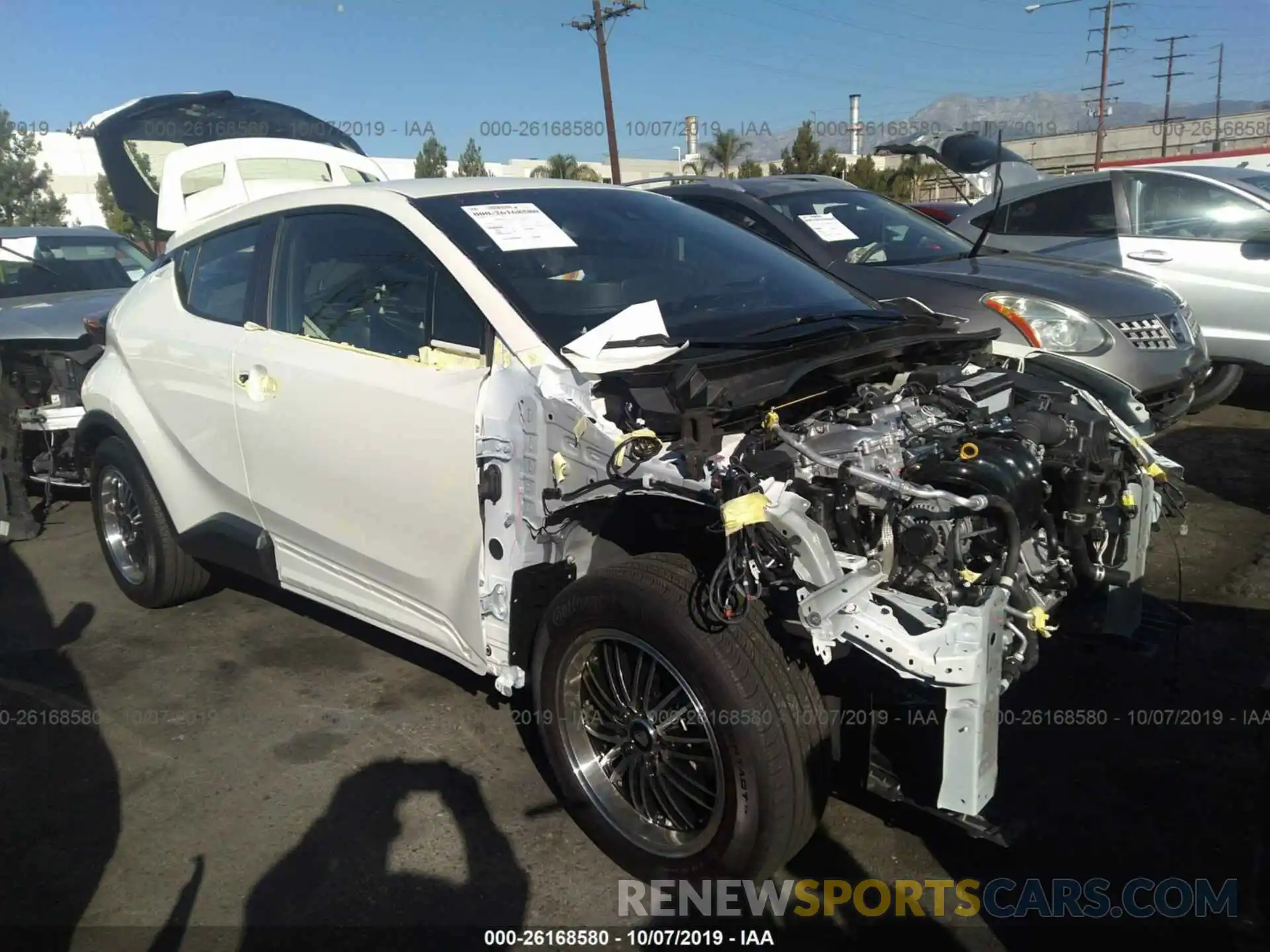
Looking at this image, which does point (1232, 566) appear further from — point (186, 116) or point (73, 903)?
point (186, 116)

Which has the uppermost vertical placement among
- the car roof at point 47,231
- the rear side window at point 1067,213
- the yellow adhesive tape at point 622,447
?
the car roof at point 47,231

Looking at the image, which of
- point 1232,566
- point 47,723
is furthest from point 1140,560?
point 47,723

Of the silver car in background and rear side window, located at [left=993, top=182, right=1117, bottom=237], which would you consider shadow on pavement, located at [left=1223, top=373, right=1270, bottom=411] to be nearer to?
the silver car in background

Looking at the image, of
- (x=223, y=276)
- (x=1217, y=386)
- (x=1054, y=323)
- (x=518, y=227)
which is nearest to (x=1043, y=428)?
(x=518, y=227)

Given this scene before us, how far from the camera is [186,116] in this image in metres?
7.69

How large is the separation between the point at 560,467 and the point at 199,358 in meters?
2.01

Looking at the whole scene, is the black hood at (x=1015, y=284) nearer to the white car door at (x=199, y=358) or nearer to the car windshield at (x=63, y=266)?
the white car door at (x=199, y=358)

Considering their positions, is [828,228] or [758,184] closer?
[828,228]

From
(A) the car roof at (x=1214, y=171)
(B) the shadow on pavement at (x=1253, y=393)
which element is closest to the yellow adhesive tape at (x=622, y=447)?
(A) the car roof at (x=1214, y=171)

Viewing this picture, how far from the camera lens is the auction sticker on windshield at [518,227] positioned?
10.8ft

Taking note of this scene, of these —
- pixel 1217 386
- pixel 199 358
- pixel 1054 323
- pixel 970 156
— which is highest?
pixel 970 156

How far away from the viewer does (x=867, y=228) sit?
680 cm

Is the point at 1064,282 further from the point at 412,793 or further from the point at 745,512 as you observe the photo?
the point at 412,793

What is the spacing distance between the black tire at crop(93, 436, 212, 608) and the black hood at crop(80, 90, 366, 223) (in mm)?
2993
